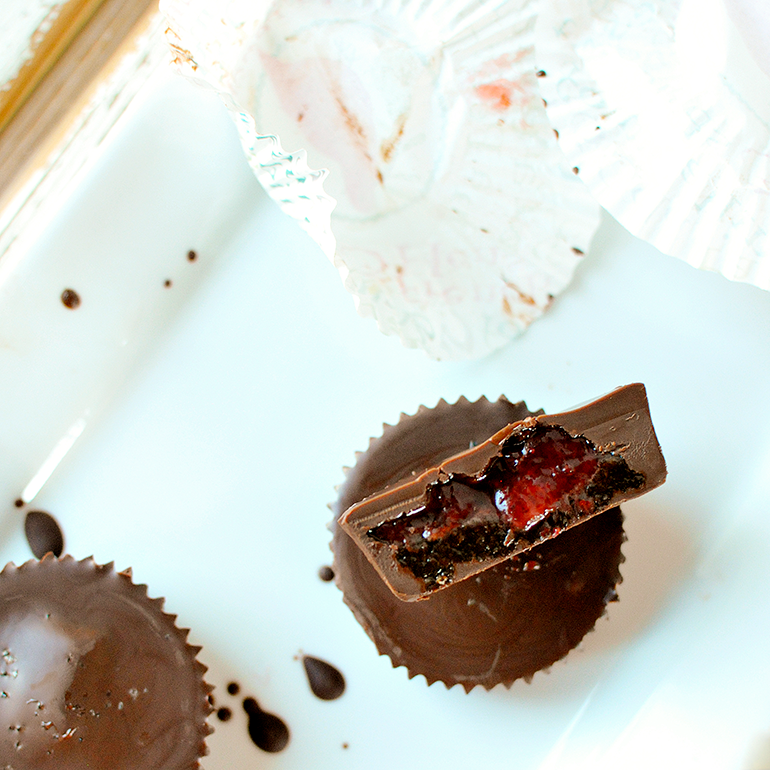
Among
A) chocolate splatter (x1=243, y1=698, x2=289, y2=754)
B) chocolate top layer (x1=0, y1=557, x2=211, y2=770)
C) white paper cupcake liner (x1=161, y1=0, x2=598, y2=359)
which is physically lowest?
chocolate splatter (x1=243, y1=698, x2=289, y2=754)

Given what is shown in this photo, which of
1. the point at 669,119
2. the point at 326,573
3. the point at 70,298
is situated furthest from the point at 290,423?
the point at 669,119

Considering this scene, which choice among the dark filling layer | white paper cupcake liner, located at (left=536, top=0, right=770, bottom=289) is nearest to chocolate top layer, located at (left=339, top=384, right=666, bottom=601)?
the dark filling layer

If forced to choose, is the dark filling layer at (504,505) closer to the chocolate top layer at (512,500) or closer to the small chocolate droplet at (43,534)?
the chocolate top layer at (512,500)

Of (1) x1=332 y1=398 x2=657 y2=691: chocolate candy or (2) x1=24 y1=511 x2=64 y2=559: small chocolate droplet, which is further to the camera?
(2) x1=24 y1=511 x2=64 y2=559: small chocolate droplet

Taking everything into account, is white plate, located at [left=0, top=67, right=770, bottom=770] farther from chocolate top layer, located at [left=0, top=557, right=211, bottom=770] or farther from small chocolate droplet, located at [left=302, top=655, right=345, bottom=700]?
chocolate top layer, located at [left=0, top=557, right=211, bottom=770]

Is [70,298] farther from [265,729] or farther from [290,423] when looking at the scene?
[265,729]

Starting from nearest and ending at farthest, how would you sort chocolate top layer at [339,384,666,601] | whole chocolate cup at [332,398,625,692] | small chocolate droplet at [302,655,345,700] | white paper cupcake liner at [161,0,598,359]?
chocolate top layer at [339,384,666,601] < whole chocolate cup at [332,398,625,692] < white paper cupcake liner at [161,0,598,359] < small chocolate droplet at [302,655,345,700]
